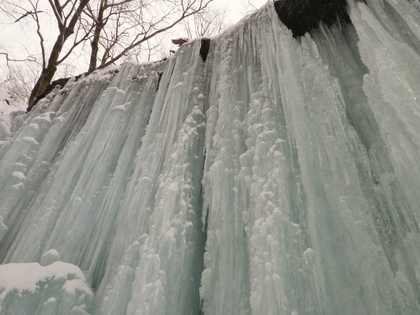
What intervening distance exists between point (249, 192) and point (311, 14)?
1656 mm

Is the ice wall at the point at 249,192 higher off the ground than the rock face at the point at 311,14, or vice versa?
the rock face at the point at 311,14

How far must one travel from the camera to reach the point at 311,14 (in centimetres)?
224

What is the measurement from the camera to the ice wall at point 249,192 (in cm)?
130

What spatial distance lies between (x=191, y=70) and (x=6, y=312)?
2.44 metres

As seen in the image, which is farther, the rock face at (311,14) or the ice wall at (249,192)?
the rock face at (311,14)

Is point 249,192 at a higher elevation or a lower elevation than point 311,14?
lower

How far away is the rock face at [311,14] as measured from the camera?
219 cm

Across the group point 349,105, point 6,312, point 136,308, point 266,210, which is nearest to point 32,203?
point 6,312

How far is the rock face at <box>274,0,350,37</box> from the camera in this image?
219 cm

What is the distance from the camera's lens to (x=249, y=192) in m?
1.74

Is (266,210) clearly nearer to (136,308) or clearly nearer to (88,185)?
(136,308)

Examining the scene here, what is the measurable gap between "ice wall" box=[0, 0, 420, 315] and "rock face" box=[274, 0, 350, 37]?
8 cm

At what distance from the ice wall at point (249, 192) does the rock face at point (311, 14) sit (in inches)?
3.3

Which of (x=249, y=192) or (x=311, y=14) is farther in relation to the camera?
(x=311, y=14)
